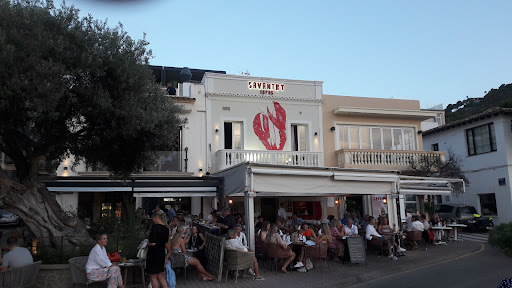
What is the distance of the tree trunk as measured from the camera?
8.39 metres

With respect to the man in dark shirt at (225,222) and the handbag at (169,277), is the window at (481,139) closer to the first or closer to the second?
the man in dark shirt at (225,222)

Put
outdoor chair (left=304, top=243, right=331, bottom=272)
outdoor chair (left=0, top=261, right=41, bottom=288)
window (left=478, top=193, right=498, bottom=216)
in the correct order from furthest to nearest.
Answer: window (left=478, top=193, right=498, bottom=216) → outdoor chair (left=304, top=243, right=331, bottom=272) → outdoor chair (left=0, top=261, right=41, bottom=288)

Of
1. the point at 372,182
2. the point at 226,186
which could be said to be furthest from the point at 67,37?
the point at 372,182

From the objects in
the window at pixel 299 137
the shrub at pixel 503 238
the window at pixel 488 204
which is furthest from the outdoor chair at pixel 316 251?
the window at pixel 488 204

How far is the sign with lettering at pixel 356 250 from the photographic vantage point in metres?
10.6

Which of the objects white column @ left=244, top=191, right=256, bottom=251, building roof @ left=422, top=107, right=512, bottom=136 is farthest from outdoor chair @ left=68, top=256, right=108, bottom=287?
building roof @ left=422, top=107, right=512, bottom=136

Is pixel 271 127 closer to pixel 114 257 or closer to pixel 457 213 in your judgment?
pixel 457 213

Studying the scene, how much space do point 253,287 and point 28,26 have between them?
276 inches

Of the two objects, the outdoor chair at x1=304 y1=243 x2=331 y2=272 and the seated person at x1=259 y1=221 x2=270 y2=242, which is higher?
the seated person at x1=259 y1=221 x2=270 y2=242

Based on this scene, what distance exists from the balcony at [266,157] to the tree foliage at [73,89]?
7.14 m

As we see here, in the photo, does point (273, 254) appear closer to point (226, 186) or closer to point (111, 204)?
point (226, 186)

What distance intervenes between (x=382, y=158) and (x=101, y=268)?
15.6 m

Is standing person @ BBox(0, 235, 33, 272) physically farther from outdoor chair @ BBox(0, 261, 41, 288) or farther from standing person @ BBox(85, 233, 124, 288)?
standing person @ BBox(85, 233, 124, 288)

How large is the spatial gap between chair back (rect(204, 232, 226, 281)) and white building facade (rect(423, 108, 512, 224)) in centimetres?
1940
